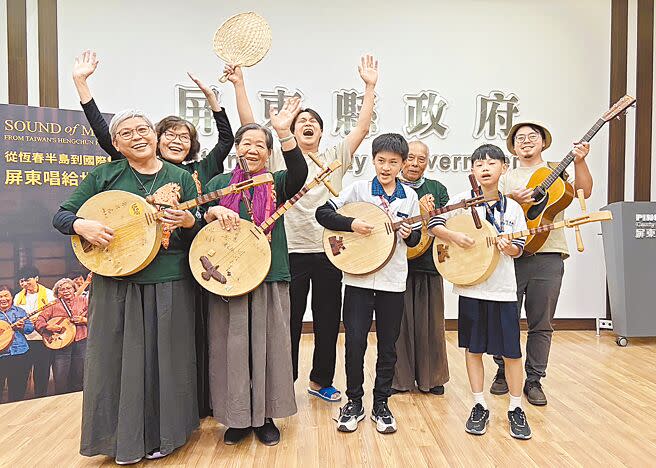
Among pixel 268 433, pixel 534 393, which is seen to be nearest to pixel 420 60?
pixel 534 393

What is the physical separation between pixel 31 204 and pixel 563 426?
314 cm

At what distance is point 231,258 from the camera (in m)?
2.16

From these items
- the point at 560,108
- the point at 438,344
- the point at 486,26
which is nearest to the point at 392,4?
the point at 486,26

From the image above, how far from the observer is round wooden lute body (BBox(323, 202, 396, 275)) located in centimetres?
232

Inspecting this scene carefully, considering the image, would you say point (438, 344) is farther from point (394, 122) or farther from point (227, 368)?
point (394, 122)

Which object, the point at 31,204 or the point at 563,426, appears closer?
the point at 563,426

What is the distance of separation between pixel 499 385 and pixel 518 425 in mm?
634

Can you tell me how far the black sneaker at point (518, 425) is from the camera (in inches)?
91.7

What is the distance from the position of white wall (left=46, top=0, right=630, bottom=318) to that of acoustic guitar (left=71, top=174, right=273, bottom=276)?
2.71m

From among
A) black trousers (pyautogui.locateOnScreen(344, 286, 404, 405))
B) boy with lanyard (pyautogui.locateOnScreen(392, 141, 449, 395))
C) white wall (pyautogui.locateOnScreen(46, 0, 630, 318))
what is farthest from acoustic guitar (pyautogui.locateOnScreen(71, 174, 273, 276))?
white wall (pyautogui.locateOnScreen(46, 0, 630, 318))

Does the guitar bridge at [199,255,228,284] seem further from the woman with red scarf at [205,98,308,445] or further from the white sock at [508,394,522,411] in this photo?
the white sock at [508,394,522,411]

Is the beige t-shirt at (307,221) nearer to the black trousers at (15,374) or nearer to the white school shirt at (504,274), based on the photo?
the white school shirt at (504,274)

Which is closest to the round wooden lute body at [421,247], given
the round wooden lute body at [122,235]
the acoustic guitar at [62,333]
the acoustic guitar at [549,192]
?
the acoustic guitar at [549,192]

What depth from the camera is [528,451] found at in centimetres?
222
